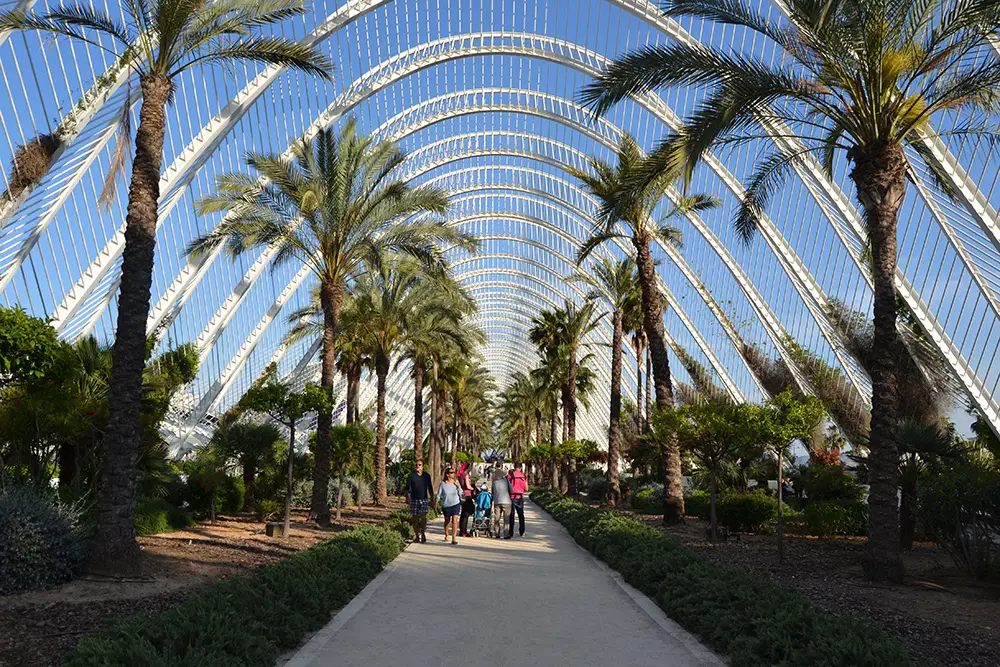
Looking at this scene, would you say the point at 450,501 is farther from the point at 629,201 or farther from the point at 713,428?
the point at 629,201

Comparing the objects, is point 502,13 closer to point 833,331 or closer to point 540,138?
point 540,138

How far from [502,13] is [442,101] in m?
6.06

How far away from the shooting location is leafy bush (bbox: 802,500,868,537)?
682 inches

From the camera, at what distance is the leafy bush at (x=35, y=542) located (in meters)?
8.65

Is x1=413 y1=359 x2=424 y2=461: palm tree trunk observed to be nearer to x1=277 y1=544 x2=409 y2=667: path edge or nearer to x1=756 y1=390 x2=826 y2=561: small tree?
x1=756 y1=390 x2=826 y2=561: small tree

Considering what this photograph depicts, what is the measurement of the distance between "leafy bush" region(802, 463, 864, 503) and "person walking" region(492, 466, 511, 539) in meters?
7.59

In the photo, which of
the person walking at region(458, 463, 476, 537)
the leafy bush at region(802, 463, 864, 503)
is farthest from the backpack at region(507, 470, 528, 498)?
the leafy bush at region(802, 463, 864, 503)

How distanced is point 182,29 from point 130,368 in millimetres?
4777

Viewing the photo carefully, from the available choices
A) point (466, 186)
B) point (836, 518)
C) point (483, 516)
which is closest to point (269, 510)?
point (483, 516)

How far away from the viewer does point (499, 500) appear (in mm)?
18031

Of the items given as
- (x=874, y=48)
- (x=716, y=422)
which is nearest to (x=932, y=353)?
(x=716, y=422)

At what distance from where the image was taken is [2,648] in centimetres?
638

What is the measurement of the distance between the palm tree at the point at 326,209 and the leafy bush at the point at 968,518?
38.7 ft

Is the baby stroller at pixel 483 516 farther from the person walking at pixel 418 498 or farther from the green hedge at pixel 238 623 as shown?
the green hedge at pixel 238 623
